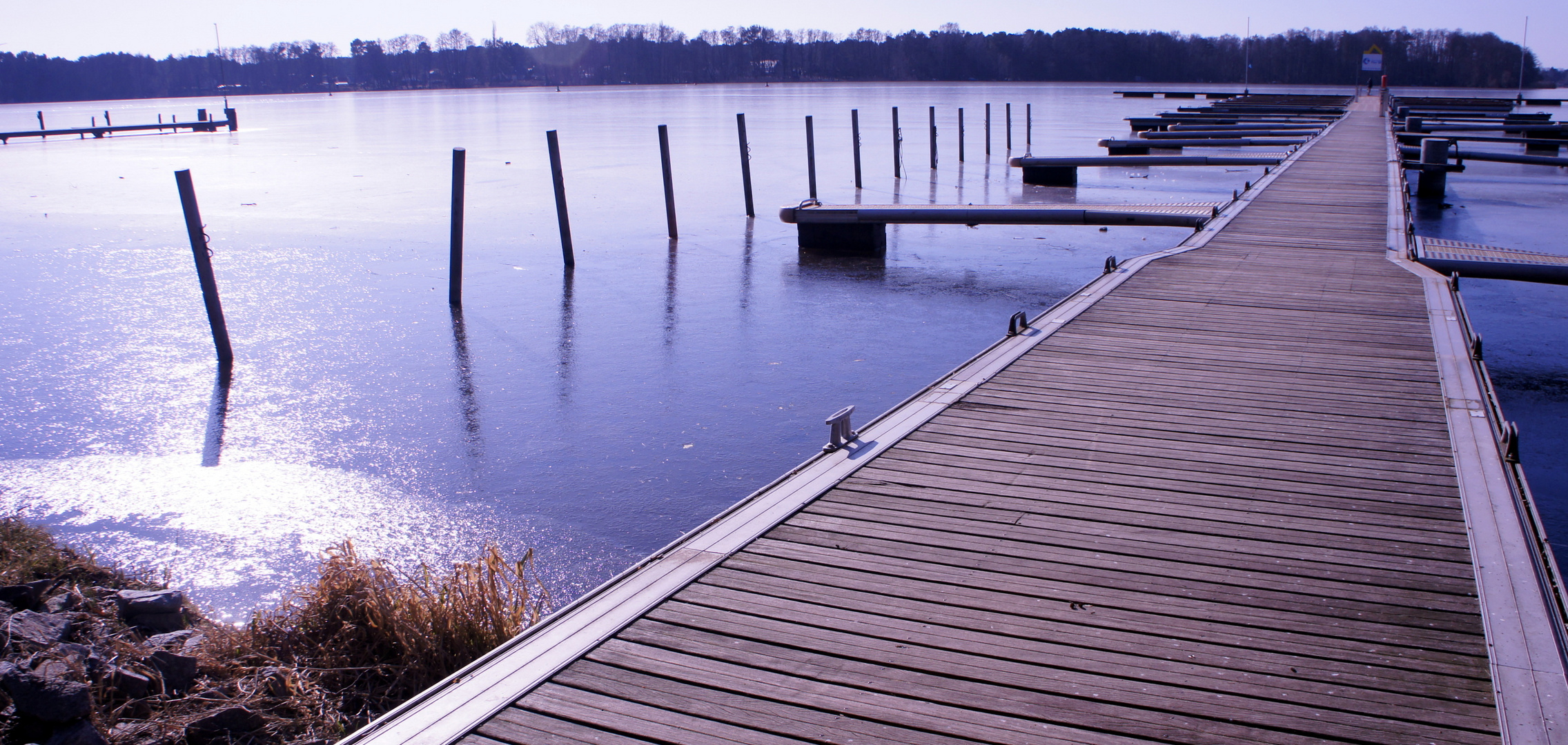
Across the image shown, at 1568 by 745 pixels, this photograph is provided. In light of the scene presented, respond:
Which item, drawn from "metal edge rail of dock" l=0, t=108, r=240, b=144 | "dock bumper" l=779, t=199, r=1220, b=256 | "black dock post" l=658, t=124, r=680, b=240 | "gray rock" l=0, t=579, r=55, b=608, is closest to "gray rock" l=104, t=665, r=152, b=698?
"gray rock" l=0, t=579, r=55, b=608

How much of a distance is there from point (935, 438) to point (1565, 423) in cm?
511

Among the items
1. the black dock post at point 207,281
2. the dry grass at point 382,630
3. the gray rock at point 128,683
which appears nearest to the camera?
the gray rock at point 128,683

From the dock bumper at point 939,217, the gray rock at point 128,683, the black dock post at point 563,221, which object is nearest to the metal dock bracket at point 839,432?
the gray rock at point 128,683

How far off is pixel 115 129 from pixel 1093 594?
54.6 meters

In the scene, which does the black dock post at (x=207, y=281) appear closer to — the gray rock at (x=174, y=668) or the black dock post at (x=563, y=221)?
the black dock post at (x=563, y=221)

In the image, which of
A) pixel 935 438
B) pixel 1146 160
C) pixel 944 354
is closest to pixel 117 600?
pixel 935 438

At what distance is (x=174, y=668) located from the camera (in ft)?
13.2

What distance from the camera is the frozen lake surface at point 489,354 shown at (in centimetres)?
584

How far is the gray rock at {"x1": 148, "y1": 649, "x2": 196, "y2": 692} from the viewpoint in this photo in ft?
13.1

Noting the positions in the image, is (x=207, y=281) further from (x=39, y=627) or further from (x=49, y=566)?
(x=39, y=627)

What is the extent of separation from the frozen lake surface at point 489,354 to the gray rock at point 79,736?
4.18 ft

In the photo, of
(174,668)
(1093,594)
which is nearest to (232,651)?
(174,668)

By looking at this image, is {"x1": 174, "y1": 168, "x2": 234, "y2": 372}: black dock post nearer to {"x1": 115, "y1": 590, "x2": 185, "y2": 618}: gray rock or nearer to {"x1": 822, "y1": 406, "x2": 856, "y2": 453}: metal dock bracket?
{"x1": 115, "y1": 590, "x2": 185, "y2": 618}: gray rock

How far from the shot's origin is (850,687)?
8.69ft
